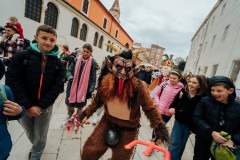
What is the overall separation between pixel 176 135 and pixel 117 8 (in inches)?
1447

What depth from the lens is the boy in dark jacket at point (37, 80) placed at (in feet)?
5.07

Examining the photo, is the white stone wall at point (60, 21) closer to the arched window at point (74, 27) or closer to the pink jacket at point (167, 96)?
the arched window at point (74, 27)

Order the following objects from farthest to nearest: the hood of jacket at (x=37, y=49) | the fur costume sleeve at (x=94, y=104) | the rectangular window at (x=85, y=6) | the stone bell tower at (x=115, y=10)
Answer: the stone bell tower at (x=115, y=10) → the rectangular window at (x=85, y=6) → the fur costume sleeve at (x=94, y=104) → the hood of jacket at (x=37, y=49)

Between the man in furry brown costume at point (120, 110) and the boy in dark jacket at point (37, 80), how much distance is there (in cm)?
65

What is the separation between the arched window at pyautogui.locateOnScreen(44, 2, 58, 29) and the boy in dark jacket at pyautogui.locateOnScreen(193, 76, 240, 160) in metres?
14.3

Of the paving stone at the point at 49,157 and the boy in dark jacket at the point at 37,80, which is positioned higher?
the boy in dark jacket at the point at 37,80

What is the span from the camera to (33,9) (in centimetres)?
1053

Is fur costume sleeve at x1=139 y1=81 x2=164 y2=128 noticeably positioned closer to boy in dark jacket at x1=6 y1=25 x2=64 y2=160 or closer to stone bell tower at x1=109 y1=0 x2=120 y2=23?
boy in dark jacket at x1=6 y1=25 x2=64 y2=160

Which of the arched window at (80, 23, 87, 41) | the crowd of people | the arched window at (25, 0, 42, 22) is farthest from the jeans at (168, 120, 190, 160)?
the arched window at (80, 23, 87, 41)

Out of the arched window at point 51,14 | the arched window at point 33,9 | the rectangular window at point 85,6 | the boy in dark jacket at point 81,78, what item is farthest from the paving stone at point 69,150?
the rectangular window at point 85,6

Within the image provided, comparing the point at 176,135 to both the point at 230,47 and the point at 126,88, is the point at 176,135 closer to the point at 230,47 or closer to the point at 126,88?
the point at 126,88

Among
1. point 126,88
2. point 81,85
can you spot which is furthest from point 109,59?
point 81,85

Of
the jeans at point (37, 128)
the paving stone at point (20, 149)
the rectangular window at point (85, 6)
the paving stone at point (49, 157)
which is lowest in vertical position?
the paving stone at point (49, 157)

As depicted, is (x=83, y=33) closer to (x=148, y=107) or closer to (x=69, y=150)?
(x=69, y=150)
